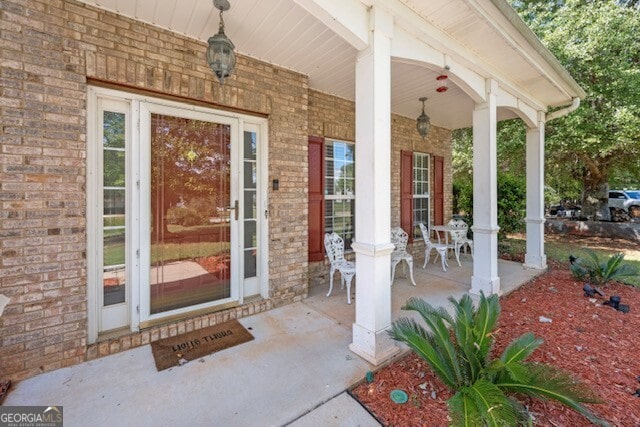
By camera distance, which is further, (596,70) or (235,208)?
(596,70)

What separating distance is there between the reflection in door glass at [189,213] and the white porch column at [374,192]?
65.5 inches

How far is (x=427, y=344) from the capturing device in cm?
212

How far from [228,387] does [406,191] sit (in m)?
5.05

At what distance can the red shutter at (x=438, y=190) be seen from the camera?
6.84 m

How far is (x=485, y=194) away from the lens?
13.4 ft

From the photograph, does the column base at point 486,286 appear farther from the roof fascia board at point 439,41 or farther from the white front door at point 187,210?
the white front door at point 187,210

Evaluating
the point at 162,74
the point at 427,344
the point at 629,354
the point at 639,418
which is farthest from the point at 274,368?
the point at 629,354

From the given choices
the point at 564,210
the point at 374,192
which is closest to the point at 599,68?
the point at 374,192

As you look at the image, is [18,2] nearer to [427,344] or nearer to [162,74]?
[162,74]

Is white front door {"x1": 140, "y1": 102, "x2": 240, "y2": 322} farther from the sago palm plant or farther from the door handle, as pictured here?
the sago palm plant

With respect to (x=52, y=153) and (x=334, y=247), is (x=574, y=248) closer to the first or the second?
(x=334, y=247)

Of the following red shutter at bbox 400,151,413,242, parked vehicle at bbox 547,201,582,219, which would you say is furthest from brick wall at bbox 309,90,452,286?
parked vehicle at bbox 547,201,582,219

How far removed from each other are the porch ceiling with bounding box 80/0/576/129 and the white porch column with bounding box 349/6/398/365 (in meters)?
0.49

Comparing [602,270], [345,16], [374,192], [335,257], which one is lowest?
[602,270]
